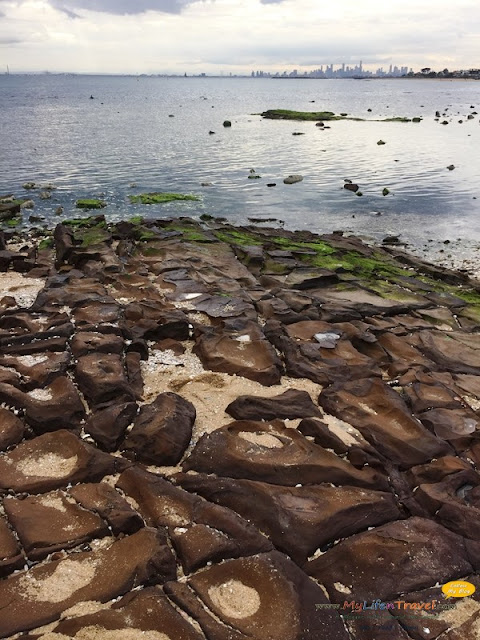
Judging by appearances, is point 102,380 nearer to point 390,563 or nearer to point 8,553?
point 8,553

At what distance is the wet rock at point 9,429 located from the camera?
718 cm

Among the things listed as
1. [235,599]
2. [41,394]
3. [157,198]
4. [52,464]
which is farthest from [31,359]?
[157,198]

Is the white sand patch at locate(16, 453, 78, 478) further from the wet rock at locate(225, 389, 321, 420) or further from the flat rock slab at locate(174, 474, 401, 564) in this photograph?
the wet rock at locate(225, 389, 321, 420)

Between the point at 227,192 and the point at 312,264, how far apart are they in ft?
62.2

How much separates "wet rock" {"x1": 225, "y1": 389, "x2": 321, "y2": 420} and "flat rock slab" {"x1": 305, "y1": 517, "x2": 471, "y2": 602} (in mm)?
2459

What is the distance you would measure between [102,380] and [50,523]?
2.99 m

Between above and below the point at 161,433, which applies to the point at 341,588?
below

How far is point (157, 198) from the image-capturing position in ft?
107

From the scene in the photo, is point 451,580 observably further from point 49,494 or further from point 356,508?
point 49,494

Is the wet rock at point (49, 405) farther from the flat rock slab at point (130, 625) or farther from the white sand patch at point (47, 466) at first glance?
the flat rock slab at point (130, 625)

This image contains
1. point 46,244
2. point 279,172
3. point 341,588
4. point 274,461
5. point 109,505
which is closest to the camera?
point 341,588

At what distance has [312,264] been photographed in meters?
18.2

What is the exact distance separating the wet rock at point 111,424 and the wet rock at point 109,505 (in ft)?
2.88

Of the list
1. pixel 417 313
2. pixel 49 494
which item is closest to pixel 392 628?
pixel 49 494
